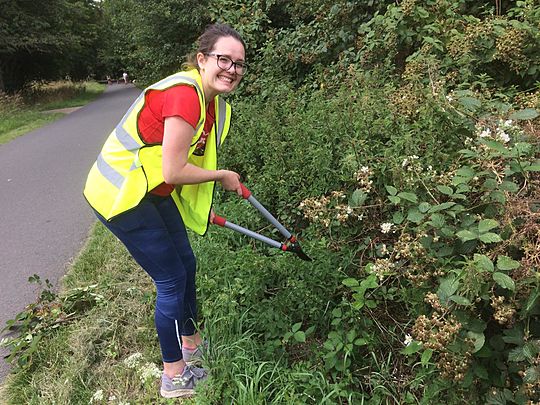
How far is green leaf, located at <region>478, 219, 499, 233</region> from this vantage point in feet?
5.60

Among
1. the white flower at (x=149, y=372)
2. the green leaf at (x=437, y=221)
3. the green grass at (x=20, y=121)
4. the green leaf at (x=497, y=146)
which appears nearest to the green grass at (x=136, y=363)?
the white flower at (x=149, y=372)

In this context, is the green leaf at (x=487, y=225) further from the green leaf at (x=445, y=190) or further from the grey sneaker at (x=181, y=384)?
the grey sneaker at (x=181, y=384)

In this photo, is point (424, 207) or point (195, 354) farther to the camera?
point (195, 354)

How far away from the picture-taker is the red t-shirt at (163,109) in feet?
6.23

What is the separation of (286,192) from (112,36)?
47.3 metres

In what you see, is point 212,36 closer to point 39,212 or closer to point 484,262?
point 484,262

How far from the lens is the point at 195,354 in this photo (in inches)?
103

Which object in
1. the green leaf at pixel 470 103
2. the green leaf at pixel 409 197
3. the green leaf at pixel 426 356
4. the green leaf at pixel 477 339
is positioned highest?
the green leaf at pixel 470 103

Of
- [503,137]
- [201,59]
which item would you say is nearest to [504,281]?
[503,137]

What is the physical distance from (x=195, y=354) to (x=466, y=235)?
1.70 m

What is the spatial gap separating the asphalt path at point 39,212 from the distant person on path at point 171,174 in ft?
4.14

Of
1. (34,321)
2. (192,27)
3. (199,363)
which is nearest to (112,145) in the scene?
(199,363)

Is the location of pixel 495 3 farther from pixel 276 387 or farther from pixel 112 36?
pixel 112 36

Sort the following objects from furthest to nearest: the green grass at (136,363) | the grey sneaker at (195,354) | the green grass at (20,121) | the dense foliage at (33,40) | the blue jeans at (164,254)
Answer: the dense foliage at (33,40)
the green grass at (20,121)
the grey sneaker at (195,354)
the green grass at (136,363)
the blue jeans at (164,254)
